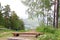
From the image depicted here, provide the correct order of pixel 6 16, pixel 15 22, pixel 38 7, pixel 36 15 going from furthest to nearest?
pixel 38 7 → pixel 36 15 → pixel 6 16 → pixel 15 22

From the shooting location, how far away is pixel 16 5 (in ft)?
36.5

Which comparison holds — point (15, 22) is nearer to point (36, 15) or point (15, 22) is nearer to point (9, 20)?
point (9, 20)

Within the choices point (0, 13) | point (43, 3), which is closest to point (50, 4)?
point (43, 3)

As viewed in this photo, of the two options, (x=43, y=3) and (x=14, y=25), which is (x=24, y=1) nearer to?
(x=43, y=3)

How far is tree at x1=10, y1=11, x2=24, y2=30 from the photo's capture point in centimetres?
1072

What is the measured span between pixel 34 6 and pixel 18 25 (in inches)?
112

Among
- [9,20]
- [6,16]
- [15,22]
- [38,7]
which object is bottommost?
[15,22]

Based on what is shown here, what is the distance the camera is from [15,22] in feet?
35.4

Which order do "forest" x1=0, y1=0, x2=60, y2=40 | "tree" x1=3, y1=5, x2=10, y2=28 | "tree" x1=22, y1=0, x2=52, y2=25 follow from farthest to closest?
"tree" x1=22, y1=0, x2=52, y2=25 < "tree" x1=3, y1=5, x2=10, y2=28 < "forest" x1=0, y1=0, x2=60, y2=40

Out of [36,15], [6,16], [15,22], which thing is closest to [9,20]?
[6,16]

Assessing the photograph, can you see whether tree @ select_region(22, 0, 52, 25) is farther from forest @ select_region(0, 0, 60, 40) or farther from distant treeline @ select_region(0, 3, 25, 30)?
distant treeline @ select_region(0, 3, 25, 30)

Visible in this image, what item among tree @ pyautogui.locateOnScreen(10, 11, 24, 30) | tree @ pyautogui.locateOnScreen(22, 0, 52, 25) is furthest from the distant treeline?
tree @ pyautogui.locateOnScreen(22, 0, 52, 25)

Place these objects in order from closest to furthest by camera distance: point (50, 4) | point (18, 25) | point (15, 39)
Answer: point (15, 39)
point (18, 25)
point (50, 4)

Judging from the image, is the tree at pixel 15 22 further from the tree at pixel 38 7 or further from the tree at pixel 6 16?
the tree at pixel 38 7
